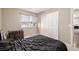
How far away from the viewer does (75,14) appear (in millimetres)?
1201

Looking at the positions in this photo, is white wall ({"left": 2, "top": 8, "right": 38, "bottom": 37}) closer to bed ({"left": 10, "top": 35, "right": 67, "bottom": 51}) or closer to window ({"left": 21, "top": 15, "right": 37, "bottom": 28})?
window ({"left": 21, "top": 15, "right": 37, "bottom": 28})

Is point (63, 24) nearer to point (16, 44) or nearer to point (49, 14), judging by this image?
point (49, 14)

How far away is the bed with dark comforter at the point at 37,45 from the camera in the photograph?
122 centimetres

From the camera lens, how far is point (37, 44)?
1.26m

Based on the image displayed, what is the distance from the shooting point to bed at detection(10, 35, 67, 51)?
4.00ft

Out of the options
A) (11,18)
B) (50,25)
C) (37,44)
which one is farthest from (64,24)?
(11,18)

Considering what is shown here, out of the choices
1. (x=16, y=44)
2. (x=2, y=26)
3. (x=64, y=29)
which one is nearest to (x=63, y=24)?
(x=64, y=29)

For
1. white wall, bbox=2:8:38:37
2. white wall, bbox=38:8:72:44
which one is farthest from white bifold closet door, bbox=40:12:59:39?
white wall, bbox=2:8:38:37

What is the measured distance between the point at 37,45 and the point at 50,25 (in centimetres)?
36

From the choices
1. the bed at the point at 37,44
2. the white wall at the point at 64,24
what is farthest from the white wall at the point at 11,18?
the white wall at the point at 64,24

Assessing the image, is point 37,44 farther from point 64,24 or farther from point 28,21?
point 64,24

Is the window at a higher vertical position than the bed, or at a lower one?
higher

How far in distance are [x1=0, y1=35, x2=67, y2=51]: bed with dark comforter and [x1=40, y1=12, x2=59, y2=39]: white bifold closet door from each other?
8cm

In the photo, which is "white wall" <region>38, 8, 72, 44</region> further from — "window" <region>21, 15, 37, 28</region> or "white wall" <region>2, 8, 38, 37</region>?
"white wall" <region>2, 8, 38, 37</region>
